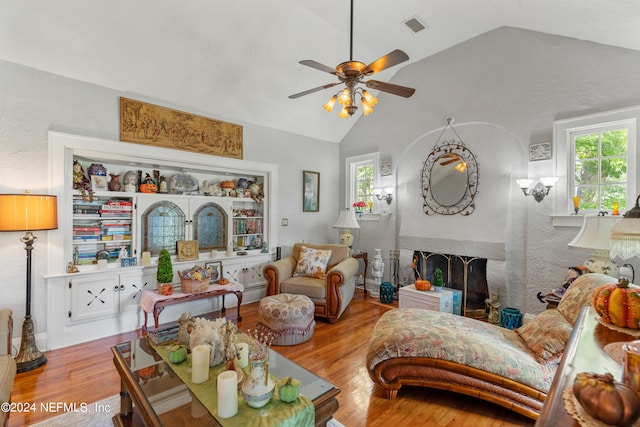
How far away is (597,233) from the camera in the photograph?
2.36m

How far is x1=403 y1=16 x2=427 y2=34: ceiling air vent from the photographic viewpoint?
3.60m

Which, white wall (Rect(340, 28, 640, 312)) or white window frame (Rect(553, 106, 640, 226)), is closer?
white window frame (Rect(553, 106, 640, 226))

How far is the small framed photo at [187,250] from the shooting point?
155 inches

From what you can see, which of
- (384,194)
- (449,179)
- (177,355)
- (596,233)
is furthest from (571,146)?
(177,355)

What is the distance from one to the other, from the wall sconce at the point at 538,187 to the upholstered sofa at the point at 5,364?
15.7ft

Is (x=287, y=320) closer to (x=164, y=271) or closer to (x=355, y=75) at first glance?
(x=164, y=271)

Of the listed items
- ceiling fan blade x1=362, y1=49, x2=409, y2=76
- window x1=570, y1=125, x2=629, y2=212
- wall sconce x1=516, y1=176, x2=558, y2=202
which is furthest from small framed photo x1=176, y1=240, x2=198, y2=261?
window x1=570, y1=125, x2=629, y2=212

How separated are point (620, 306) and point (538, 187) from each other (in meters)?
2.71

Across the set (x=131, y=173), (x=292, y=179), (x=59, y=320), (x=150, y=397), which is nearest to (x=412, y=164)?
(x=292, y=179)

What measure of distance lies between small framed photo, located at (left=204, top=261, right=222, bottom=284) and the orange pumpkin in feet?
12.3

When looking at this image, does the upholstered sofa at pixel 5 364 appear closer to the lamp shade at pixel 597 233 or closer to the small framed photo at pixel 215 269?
the small framed photo at pixel 215 269

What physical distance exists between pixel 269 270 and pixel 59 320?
7.32 feet

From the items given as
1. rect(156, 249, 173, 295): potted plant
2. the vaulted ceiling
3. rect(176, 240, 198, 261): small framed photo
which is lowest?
rect(156, 249, 173, 295): potted plant

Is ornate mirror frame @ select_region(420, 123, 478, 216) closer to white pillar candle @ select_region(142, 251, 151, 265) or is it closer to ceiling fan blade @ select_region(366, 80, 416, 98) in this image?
ceiling fan blade @ select_region(366, 80, 416, 98)
